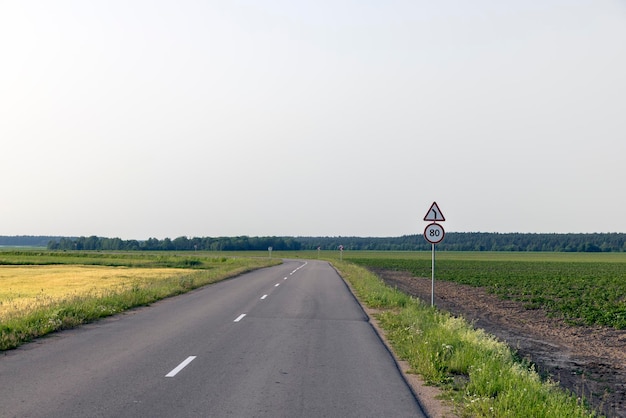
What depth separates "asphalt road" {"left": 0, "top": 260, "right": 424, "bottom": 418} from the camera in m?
6.83

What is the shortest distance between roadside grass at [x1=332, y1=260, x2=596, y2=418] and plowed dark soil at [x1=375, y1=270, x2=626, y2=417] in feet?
3.11

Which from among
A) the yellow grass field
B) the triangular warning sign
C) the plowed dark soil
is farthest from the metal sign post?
the yellow grass field

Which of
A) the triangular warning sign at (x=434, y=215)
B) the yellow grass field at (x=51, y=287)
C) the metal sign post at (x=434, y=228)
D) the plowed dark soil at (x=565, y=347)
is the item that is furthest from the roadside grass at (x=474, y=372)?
the yellow grass field at (x=51, y=287)

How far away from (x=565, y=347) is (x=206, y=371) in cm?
1020

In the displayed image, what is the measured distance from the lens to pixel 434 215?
60.1 ft

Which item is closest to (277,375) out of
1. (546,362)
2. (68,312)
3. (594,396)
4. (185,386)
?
(185,386)

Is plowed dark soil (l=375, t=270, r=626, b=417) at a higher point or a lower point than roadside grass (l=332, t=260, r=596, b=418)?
lower

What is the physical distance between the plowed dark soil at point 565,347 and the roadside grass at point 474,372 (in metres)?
0.95

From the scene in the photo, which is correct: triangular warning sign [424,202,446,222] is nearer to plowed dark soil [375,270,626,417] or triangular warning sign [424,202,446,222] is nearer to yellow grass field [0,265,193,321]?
plowed dark soil [375,270,626,417]

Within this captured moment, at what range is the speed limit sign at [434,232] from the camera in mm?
17812

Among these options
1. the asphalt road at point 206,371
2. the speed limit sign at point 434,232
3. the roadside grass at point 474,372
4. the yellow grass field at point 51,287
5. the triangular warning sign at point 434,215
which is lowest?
the yellow grass field at point 51,287

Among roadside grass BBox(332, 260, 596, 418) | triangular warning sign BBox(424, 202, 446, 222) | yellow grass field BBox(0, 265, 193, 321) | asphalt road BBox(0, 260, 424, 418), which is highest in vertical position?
triangular warning sign BBox(424, 202, 446, 222)

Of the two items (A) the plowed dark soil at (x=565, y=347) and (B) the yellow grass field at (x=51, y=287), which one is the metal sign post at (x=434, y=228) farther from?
(B) the yellow grass field at (x=51, y=287)

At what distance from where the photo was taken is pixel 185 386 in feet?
25.6
